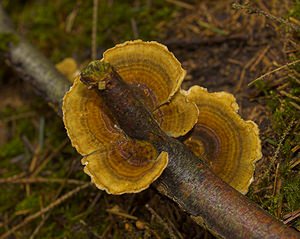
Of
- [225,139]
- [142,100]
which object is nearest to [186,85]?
[225,139]

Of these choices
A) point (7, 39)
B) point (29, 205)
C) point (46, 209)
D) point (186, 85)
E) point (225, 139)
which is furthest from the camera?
point (7, 39)

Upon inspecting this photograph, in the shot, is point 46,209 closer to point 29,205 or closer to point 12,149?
point 29,205

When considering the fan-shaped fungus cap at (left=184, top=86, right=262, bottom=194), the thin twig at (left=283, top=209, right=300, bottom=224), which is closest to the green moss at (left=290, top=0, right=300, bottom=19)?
the fan-shaped fungus cap at (left=184, top=86, right=262, bottom=194)

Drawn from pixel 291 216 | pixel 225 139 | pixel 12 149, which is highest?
pixel 225 139

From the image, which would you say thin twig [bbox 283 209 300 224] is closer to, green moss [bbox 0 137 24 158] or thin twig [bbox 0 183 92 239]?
thin twig [bbox 0 183 92 239]

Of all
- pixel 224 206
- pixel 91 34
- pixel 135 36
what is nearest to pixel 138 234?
pixel 224 206

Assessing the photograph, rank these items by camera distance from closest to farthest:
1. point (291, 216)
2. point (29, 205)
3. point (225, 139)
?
1. point (291, 216)
2. point (225, 139)
3. point (29, 205)
